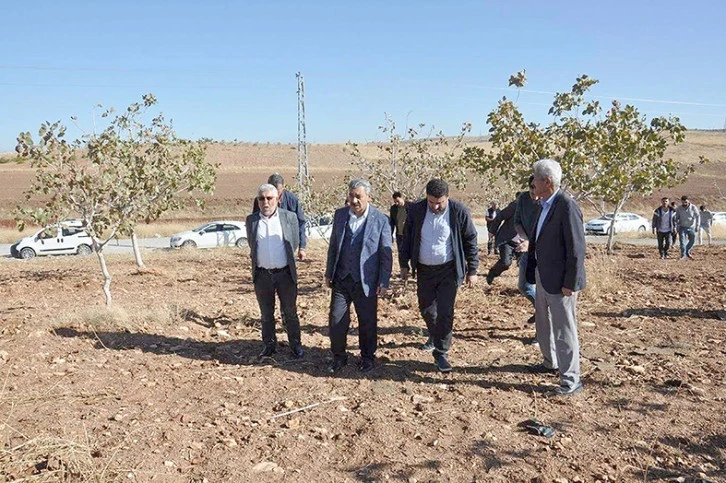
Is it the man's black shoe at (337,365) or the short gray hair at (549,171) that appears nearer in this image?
the short gray hair at (549,171)

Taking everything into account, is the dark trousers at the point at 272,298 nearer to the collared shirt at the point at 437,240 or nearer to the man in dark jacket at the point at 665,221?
the collared shirt at the point at 437,240

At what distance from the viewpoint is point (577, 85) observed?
32.2 feet

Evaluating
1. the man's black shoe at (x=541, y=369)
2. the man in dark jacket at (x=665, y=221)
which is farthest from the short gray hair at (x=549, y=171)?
the man in dark jacket at (x=665, y=221)

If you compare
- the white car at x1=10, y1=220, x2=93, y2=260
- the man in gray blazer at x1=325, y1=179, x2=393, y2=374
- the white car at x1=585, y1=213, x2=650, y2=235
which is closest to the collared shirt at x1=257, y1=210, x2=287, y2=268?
the man in gray blazer at x1=325, y1=179, x2=393, y2=374

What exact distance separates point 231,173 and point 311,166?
17.1 m

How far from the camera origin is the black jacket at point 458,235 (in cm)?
526

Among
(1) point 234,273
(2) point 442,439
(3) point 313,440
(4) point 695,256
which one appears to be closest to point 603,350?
(2) point 442,439

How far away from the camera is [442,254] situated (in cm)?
523

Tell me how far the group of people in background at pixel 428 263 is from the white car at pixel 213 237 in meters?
20.7

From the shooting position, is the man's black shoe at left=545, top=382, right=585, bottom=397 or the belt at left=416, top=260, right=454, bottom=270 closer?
the man's black shoe at left=545, top=382, right=585, bottom=397

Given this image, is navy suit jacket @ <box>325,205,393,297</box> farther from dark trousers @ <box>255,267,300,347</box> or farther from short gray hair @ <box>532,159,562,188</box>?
short gray hair @ <box>532,159,562,188</box>

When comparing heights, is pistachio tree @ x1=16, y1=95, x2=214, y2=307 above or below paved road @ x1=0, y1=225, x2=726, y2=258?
above

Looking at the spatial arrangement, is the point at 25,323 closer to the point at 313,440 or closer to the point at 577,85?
the point at 313,440

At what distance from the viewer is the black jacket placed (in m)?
5.26
